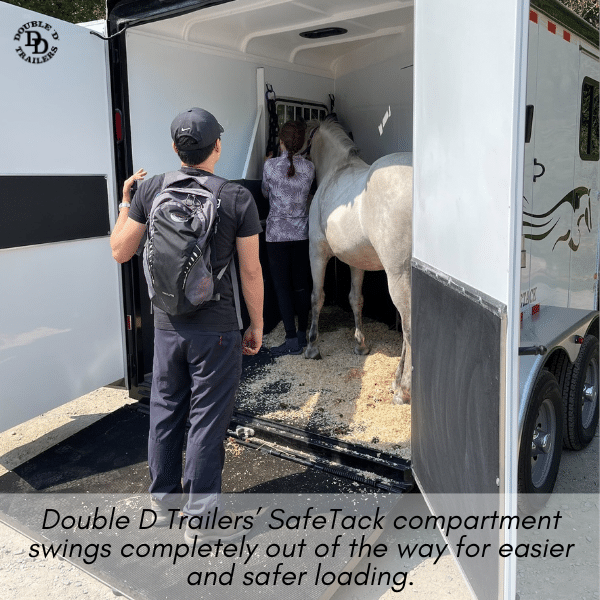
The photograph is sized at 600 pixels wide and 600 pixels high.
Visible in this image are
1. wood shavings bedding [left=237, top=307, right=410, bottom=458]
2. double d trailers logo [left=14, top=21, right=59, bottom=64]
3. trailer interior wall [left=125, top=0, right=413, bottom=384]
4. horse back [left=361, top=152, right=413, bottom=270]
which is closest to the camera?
double d trailers logo [left=14, top=21, right=59, bottom=64]

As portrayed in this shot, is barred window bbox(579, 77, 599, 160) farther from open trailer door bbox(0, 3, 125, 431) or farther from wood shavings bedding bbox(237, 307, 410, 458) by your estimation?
open trailer door bbox(0, 3, 125, 431)

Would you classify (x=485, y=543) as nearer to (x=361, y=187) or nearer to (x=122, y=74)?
(x=361, y=187)

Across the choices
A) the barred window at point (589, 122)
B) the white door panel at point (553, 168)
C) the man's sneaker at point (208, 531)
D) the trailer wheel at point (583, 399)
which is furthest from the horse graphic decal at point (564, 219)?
the man's sneaker at point (208, 531)

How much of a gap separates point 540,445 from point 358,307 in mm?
2153

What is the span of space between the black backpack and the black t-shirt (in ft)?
0.18

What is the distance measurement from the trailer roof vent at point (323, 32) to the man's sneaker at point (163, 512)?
369 cm

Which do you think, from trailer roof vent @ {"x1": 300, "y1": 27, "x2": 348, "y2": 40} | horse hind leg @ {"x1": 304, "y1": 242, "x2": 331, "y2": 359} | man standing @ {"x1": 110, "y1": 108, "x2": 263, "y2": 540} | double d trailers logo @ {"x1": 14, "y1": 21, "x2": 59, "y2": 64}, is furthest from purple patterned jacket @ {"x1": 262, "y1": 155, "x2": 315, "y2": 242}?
man standing @ {"x1": 110, "y1": 108, "x2": 263, "y2": 540}

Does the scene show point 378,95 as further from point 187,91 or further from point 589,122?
point 589,122

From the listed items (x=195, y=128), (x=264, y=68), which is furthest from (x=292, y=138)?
(x=195, y=128)

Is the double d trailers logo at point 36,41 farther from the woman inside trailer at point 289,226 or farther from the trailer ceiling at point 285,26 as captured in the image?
the woman inside trailer at point 289,226

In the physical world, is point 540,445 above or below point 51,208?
below

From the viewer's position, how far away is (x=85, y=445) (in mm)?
3287

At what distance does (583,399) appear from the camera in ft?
11.5

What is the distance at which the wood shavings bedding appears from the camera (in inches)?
132
